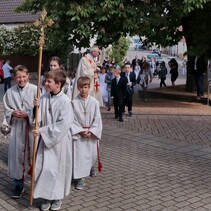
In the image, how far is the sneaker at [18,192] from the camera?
519cm

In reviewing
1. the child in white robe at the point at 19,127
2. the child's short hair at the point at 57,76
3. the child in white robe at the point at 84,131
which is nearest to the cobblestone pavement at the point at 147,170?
the child in white robe at the point at 84,131

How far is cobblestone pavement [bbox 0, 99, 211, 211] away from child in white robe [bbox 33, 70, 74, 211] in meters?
0.33

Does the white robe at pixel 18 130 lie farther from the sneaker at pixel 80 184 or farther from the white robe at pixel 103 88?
the white robe at pixel 103 88

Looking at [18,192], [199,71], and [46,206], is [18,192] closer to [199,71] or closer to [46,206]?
[46,206]

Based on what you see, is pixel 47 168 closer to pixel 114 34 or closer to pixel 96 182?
pixel 96 182

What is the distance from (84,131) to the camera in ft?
18.2

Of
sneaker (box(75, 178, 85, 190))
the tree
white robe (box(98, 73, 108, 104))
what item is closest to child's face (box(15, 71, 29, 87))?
sneaker (box(75, 178, 85, 190))

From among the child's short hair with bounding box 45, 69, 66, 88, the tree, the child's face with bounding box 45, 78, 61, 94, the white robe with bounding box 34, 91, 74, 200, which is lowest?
the white robe with bounding box 34, 91, 74, 200

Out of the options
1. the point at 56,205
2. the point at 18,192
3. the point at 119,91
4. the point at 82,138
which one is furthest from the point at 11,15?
the point at 56,205

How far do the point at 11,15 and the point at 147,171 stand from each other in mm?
29333

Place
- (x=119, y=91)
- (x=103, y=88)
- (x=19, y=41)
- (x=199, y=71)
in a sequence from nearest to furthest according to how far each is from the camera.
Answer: (x=119, y=91) < (x=103, y=88) < (x=199, y=71) < (x=19, y=41)

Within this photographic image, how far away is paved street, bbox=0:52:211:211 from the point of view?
16.7 feet

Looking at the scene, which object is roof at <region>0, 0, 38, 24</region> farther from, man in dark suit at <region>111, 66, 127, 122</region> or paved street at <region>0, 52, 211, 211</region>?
paved street at <region>0, 52, 211, 211</region>

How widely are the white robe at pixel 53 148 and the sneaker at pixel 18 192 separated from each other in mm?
620
